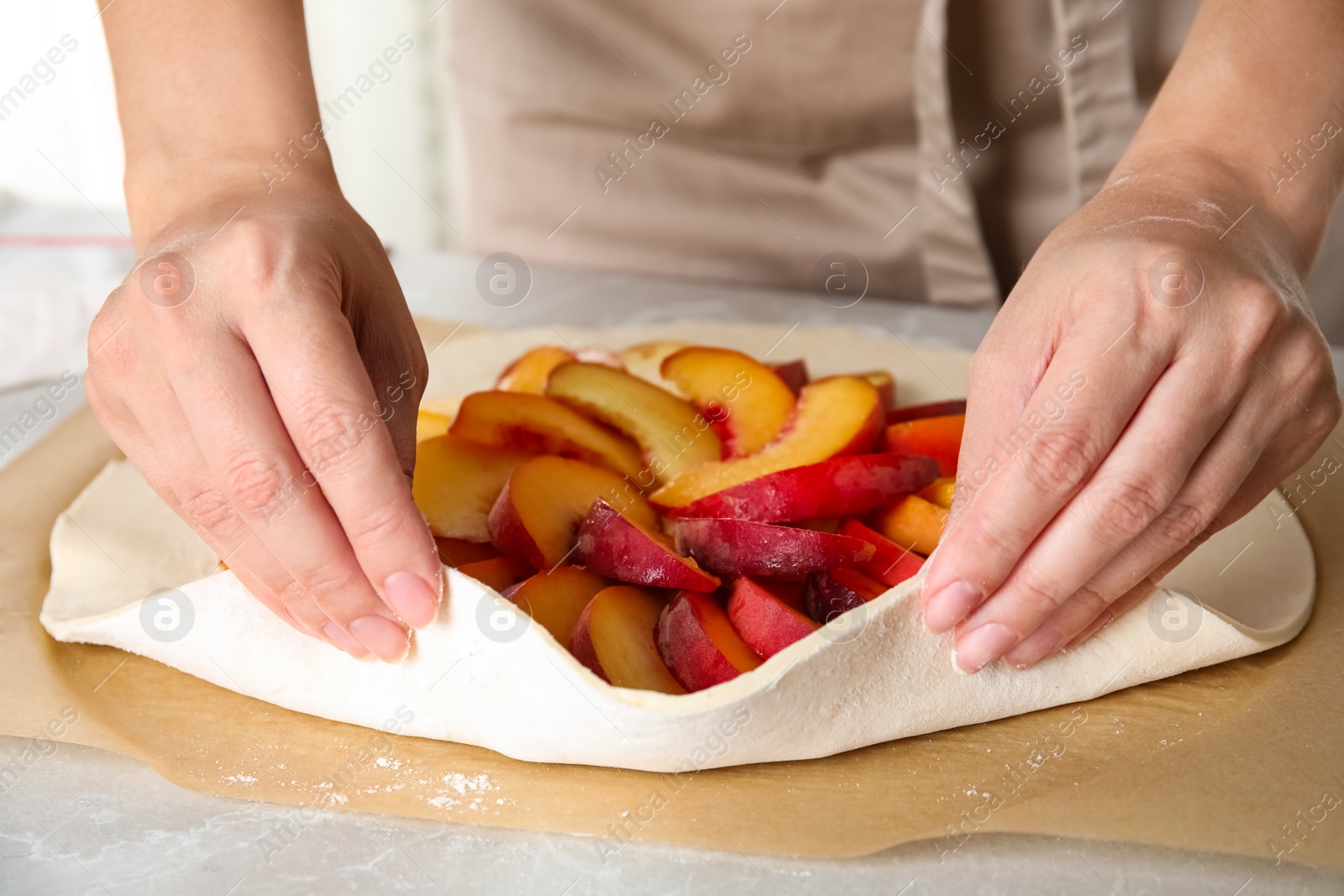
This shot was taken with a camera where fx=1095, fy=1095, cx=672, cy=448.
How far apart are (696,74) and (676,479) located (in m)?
1.07

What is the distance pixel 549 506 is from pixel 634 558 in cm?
13

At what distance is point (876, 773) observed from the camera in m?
1.11

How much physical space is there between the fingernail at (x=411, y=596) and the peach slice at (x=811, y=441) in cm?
34

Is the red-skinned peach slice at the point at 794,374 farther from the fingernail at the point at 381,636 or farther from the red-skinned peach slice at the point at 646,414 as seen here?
the fingernail at the point at 381,636

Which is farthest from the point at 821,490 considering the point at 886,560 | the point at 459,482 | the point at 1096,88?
the point at 1096,88

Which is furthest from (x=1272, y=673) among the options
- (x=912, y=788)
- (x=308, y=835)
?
(x=308, y=835)

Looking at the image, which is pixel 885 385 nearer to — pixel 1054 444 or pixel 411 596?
pixel 1054 444

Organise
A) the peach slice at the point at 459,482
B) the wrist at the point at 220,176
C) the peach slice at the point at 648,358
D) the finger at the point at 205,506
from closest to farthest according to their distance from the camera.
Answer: the finger at the point at 205,506 → the wrist at the point at 220,176 → the peach slice at the point at 459,482 → the peach slice at the point at 648,358

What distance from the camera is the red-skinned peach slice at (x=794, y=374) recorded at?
1.64m

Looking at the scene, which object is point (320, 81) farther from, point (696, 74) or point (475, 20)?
point (696, 74)

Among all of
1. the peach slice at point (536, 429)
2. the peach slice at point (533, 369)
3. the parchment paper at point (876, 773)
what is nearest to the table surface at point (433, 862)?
the parchment paper at point (876, 773)

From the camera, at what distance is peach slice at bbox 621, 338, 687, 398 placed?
1.78 m

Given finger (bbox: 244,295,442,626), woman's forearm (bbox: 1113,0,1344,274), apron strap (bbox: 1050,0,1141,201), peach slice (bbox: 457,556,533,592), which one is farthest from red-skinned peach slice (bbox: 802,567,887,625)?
apron strap (bbox: 1050,0,1141,201)

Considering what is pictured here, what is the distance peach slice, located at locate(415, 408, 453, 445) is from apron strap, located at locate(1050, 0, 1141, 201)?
3.76 ft
